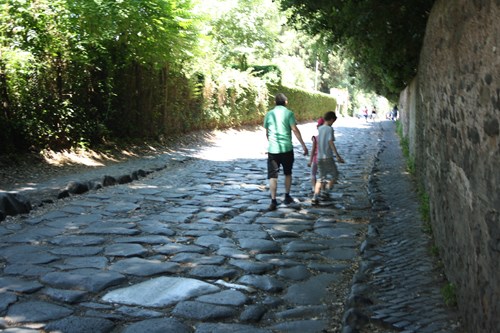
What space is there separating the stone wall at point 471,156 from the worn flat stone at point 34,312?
274cm

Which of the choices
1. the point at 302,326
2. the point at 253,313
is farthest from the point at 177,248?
the point at 302,326

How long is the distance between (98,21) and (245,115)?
43.6 ft

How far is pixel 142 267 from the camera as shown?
4.88m

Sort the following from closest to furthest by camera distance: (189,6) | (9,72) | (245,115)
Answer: (9,72) → (189,6) → (245,115)

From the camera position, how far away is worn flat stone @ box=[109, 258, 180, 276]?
4760mm

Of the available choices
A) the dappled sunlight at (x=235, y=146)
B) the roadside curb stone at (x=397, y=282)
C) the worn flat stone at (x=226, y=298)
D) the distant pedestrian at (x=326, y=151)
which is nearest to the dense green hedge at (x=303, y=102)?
the dappled sunlight at (x=235, y=146)

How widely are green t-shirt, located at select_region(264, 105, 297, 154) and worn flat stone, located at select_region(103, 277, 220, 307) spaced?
3.80 meters

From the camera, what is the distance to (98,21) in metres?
13.2

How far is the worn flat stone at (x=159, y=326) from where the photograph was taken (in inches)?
139

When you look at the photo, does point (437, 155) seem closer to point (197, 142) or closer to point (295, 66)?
point (197, 142)

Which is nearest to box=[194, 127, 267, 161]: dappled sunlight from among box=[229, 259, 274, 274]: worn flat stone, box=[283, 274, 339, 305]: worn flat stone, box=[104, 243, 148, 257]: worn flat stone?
box=[104, 243, 148, 257]: worn flat stone

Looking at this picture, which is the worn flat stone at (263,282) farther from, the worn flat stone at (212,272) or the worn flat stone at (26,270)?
the worn flat stone at (26,270)

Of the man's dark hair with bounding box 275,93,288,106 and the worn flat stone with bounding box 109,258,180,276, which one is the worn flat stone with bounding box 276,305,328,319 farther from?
the man's dark hair with bounding box 275,93,288,106

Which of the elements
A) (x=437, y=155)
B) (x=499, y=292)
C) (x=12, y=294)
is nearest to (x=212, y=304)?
(x=12, y=294)
